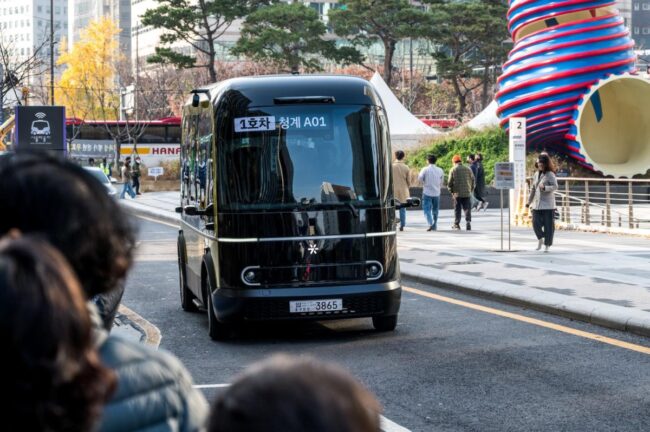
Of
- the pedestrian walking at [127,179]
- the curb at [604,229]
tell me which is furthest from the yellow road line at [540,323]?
the pedestrian walking at [127,179]

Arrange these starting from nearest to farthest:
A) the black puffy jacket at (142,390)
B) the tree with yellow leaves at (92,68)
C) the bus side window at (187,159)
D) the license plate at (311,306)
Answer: the black puffy jacket at (142,390), the license plate at (311,306), the bus side window at (187,159), the tree with yellow leaves at (92,68)

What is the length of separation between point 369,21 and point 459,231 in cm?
3737

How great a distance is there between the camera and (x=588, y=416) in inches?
308

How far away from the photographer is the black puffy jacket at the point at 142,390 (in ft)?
7.39

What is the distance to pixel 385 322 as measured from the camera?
11984 mm

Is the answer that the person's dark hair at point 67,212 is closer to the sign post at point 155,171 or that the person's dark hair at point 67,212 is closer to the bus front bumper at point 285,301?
the bus front bumper at point 285,301

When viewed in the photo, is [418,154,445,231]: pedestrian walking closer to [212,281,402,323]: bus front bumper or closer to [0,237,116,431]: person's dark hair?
[212,281,402,323]: bus front bumper

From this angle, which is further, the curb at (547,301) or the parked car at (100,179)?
the curb at (547,301)

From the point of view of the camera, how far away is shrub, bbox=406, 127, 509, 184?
42.4 metres

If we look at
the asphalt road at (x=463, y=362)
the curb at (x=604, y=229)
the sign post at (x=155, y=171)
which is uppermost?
the sign post at (x=155, y=171)

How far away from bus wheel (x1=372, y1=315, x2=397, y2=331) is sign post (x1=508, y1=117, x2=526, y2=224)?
15.5m

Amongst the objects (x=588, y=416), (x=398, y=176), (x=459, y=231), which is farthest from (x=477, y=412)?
(x=459, y=231)

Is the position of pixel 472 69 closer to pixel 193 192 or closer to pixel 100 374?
pixel 193 192

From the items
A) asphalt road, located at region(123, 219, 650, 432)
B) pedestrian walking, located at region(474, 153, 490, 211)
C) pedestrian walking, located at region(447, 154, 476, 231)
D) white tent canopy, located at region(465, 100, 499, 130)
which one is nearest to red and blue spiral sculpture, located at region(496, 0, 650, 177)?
pedestrian walking, located at region(474, 153, 490, 211)
